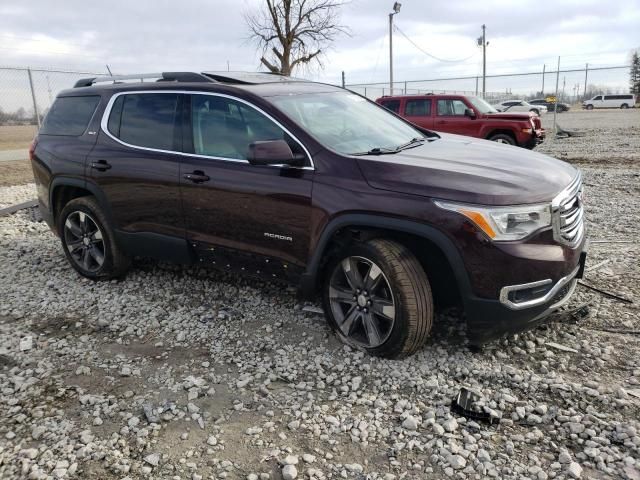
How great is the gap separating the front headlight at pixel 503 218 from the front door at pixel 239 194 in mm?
1029

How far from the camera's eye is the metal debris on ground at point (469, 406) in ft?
8.99

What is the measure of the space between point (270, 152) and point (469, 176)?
1234mm

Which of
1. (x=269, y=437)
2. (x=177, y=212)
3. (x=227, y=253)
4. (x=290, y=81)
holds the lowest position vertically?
(x=269, y=437)

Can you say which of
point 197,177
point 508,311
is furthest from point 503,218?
point 197,177

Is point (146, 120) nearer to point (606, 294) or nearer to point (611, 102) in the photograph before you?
point (606, 294)

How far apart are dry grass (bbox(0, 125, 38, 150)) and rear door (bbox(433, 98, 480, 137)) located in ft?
40.4

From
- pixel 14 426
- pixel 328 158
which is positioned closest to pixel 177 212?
pixel 328 158

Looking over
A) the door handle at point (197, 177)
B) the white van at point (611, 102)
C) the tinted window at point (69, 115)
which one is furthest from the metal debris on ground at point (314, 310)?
the white van at point (611, 102)

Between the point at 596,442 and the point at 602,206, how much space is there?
536cm

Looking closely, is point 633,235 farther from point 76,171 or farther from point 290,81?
point 76,171

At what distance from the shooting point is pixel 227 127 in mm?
3867

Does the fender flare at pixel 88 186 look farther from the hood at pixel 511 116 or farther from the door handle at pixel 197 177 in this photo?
the hood at pixel 511 116

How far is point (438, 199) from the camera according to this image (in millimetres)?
2969

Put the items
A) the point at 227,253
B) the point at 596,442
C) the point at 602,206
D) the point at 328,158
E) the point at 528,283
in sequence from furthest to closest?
the point at 602,206
the point at 227,253
the point at 328,158
the point at 528,283
the point at 596,442
